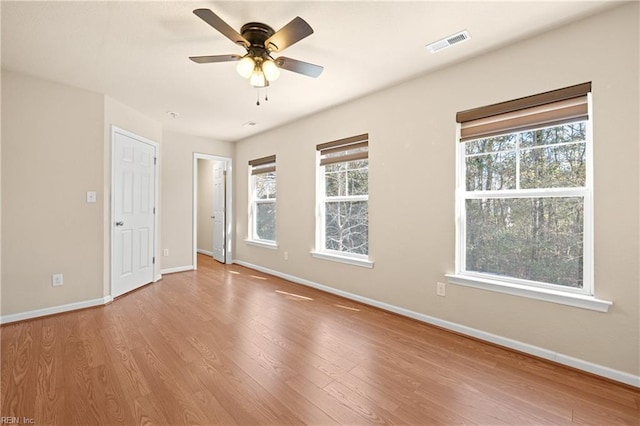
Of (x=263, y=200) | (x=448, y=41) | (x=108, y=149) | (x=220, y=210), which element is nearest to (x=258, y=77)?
(x=448, y=41)

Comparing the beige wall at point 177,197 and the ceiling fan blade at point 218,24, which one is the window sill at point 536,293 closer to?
the ceiling fan blade at point 218,24

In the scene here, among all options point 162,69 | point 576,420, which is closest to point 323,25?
point 162,69

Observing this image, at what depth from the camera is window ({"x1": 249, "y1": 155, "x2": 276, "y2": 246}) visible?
5.08 metres

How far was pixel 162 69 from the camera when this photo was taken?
2.80m

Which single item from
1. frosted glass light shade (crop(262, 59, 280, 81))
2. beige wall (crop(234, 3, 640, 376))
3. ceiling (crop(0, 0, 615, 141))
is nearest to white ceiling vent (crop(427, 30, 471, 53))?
ceiling (crop(0, 0, 615, 141))

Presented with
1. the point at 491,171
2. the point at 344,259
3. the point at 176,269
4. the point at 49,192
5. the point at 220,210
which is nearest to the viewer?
the point at 491,171

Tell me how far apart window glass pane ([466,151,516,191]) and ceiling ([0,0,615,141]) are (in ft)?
3.01

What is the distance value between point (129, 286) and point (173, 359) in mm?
2251

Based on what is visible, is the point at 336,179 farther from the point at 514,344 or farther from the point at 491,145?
the point at 514,344

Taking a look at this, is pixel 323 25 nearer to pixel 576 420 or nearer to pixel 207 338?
pixel 207 338

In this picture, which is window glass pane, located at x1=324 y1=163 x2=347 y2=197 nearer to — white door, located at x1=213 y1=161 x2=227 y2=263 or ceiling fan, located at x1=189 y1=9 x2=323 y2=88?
ceiling fan, located at x1=189 y1=9 x2=323 y2=88

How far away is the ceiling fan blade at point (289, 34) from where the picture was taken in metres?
1.75

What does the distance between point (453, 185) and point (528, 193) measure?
1.93ft

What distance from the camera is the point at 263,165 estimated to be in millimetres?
5270
